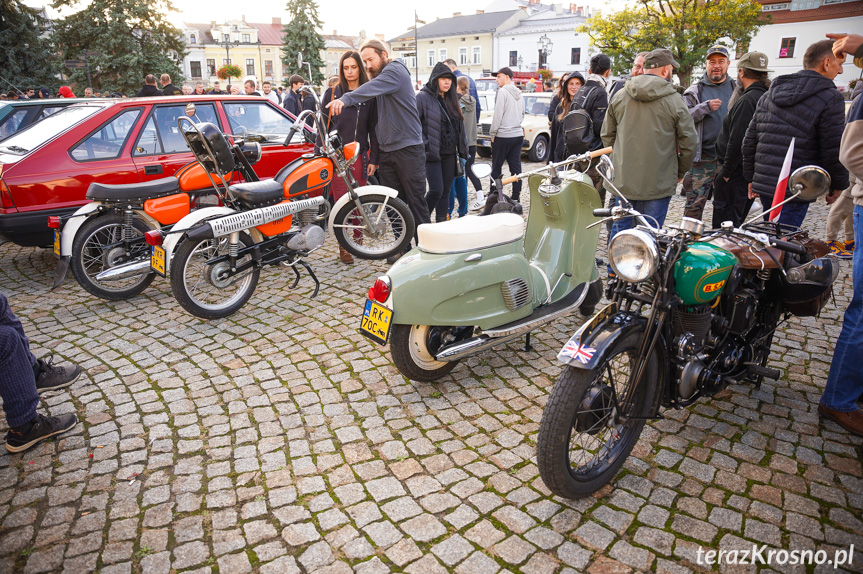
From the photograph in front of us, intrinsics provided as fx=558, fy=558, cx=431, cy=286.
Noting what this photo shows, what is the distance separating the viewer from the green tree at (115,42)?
29562 mm

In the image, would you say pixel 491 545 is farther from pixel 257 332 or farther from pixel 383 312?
pixel 257 332

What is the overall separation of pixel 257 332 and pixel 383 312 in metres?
1.74

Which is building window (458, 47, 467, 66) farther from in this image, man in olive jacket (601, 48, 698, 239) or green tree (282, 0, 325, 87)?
man in olive jacket (601, 48, 698, 239)

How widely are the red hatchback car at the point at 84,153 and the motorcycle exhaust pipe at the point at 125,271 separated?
109 cm

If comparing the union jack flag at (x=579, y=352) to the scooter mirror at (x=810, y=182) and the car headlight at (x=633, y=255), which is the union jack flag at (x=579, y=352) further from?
the scooter mirror at (x=810, y=182)

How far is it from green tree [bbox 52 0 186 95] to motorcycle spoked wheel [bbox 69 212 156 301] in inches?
1131

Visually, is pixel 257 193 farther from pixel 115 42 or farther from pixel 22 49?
pixel 115 42

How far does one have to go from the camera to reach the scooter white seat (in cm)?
325

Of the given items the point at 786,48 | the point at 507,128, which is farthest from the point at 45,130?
the point at 786,48

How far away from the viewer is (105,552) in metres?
2.33

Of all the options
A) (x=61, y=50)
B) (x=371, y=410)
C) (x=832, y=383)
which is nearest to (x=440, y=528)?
(x=371, y=410)

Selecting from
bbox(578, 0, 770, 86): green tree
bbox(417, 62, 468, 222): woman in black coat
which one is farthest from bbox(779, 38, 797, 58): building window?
bbox(417, 62, 468, 222): woman in black coat

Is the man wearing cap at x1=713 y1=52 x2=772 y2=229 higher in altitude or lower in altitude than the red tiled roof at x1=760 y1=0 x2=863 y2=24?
lower

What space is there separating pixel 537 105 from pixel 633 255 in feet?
42.4
